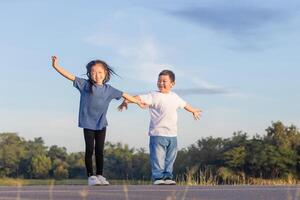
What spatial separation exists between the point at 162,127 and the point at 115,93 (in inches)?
41.9

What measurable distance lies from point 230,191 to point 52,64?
4.31 m

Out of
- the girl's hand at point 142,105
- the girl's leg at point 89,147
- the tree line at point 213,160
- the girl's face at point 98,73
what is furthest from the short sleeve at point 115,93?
the tree line at point 213,160

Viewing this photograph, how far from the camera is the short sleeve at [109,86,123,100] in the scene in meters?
12.3

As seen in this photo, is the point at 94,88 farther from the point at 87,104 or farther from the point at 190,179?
the point at 190,179

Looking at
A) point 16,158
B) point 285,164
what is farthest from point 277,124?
point 16,158

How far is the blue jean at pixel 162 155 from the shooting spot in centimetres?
1273

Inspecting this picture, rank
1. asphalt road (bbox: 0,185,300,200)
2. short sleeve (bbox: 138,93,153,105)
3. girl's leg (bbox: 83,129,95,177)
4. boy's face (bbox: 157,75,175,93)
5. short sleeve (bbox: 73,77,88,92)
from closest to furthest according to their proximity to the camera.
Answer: asphalt road (bbox: 0,185,300,200)
girl's leg (bbox: 83,129,95,177)
short sleeve (bbox: 73,77,88,92)
short sleeve (bbox: 138,93,153,105)
boy's face (bbox: 157,75,175,93)

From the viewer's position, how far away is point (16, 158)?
57594 millimetres

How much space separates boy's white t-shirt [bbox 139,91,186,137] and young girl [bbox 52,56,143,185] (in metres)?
0.81

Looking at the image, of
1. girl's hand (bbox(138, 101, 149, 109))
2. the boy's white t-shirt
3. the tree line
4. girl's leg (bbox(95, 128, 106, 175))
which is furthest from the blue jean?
the tree line

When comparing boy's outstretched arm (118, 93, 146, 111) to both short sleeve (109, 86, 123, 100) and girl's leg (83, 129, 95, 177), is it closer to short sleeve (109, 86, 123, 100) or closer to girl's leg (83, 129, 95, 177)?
short sleeve (109, 86, 123, 100)

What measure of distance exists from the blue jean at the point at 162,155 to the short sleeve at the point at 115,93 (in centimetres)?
97

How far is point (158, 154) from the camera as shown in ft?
41.9

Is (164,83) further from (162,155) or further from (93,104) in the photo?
(93,104)
